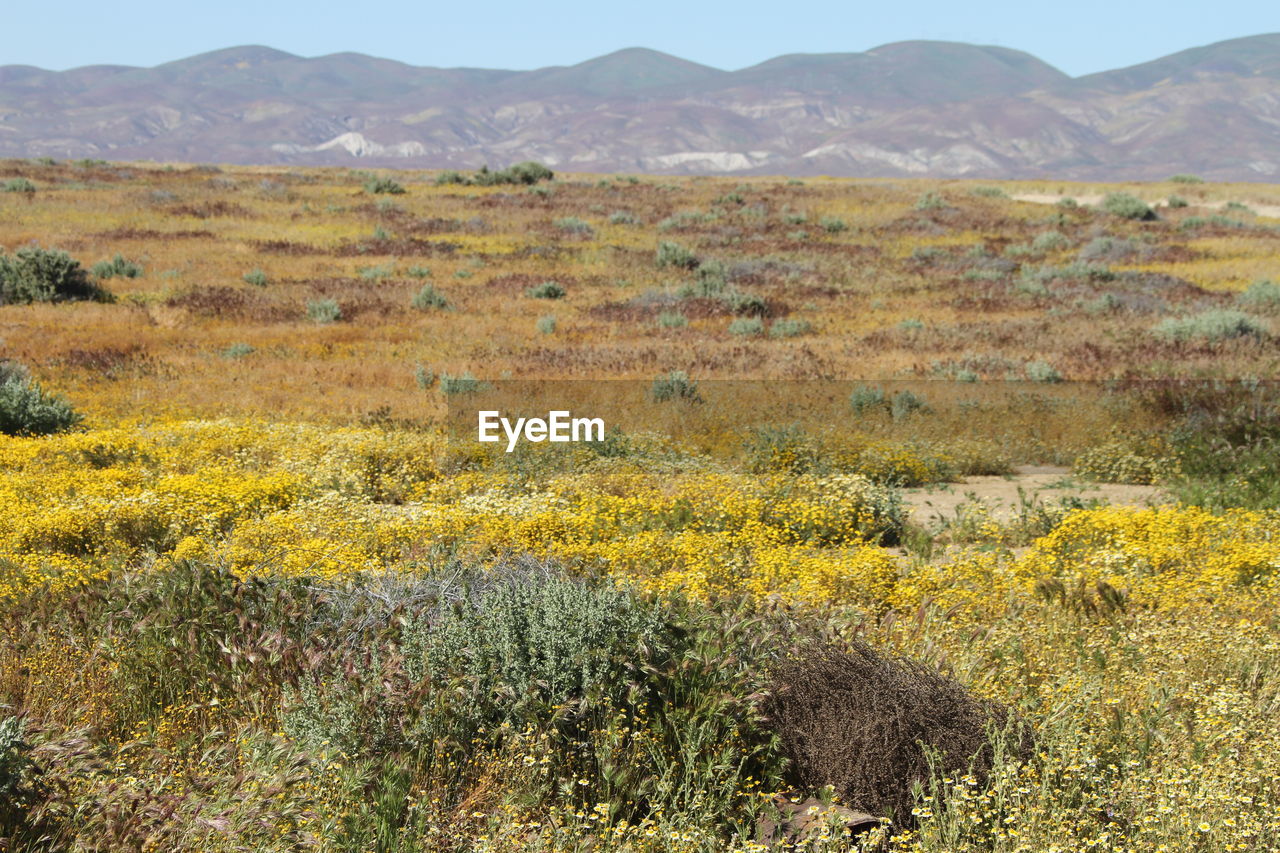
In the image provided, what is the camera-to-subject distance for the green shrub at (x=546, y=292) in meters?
23.7

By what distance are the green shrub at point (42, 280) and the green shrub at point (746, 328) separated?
1317 centimetres

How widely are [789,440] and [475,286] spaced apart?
14.8 m

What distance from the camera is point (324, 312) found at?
66.7 ft

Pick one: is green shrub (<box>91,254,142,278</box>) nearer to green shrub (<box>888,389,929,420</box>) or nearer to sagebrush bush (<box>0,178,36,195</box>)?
sagebrush bush (<box>0,178,36,195</box>)

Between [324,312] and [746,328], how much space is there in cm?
853

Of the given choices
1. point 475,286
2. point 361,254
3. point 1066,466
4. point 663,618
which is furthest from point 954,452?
point 361,254

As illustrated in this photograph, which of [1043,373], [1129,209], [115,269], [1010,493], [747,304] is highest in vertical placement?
[1129,209]

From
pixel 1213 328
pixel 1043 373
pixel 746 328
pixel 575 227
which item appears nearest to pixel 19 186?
pixel 575 227

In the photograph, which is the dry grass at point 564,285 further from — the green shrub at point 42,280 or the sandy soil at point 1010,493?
the sandy soil at point 1010,493

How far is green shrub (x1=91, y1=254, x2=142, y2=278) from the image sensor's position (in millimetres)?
24172

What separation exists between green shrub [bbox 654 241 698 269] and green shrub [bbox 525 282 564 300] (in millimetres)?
4538

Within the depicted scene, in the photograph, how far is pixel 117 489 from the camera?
347 inches

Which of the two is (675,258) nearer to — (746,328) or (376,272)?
(376,272)

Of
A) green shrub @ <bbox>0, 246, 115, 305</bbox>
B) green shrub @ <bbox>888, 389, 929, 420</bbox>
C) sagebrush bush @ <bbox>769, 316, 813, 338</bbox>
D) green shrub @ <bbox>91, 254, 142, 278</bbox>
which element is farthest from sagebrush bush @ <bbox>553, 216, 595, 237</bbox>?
green shrub @ <bbox>888, 389, 929, 420</bbox>
